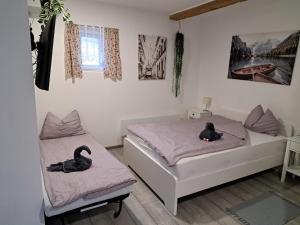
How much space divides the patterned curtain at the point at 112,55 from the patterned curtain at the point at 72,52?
46 centimetres

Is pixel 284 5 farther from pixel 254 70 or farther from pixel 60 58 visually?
pixel 60 58

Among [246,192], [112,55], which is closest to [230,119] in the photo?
[246,192]

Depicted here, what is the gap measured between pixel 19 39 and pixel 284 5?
138 inches

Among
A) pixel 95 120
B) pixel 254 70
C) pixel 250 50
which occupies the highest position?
pixel 250 50

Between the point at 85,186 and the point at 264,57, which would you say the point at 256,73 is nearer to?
the point at 264,57

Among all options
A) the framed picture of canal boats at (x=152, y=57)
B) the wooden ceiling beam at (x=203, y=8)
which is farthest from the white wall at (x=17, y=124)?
the framed picture of canal boats at (x=152, y=57)

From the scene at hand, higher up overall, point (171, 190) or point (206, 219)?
point (171, 190)

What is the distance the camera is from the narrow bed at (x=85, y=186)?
1.79 m

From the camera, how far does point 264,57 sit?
343 cm

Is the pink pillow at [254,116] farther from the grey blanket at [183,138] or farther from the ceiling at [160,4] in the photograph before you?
the ceiling at [160,4]

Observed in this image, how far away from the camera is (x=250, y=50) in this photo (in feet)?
11.9

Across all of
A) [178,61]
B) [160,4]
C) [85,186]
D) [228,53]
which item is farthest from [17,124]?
[228,53]

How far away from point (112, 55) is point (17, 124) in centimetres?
268

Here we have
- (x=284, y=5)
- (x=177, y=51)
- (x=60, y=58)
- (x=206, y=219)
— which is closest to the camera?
(x=206, y=219)
